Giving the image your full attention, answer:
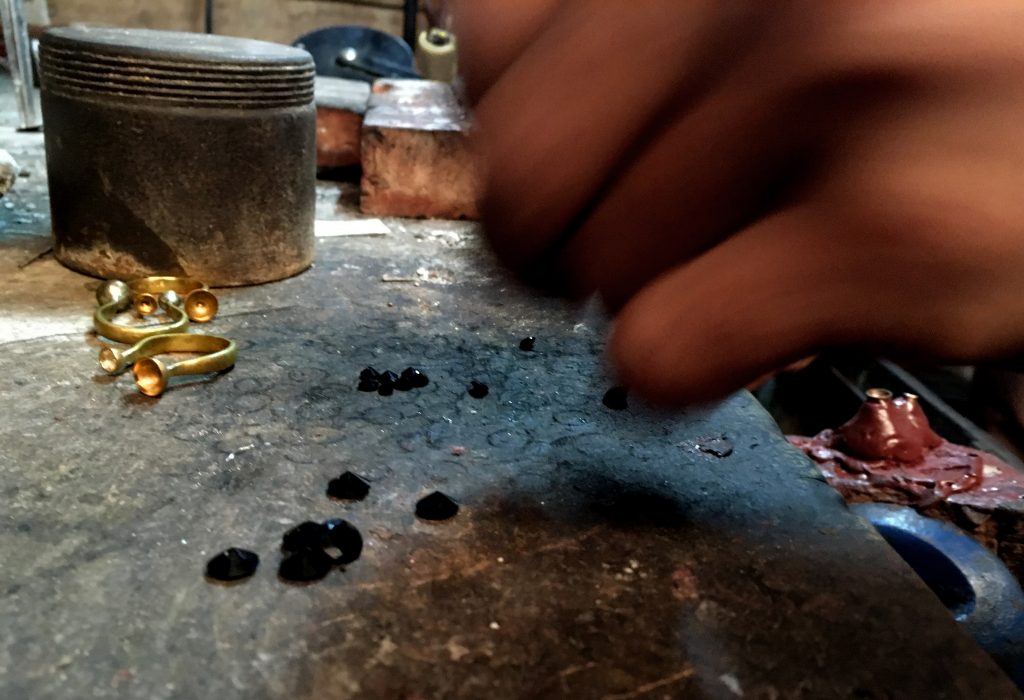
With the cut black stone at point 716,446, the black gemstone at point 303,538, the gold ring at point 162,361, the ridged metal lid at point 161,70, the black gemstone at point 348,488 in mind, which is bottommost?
the gold ring at point 162,361

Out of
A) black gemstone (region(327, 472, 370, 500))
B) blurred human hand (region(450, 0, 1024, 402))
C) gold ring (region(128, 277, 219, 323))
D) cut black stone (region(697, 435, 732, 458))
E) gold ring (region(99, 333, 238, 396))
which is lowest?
gold ring (region(128, 277, 219, 323))

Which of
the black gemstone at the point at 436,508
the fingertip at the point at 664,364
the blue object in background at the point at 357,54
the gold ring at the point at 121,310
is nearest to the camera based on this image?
the fingertip at the point at 664,364

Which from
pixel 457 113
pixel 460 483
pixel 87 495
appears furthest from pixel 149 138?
pixel 457 113

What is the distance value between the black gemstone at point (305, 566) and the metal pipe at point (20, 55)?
2.56m

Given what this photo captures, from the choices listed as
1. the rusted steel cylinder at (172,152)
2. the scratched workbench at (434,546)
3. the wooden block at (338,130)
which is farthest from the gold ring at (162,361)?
the wooden block at (338,130)

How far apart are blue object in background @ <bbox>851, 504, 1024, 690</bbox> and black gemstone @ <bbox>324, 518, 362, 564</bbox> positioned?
764 mm

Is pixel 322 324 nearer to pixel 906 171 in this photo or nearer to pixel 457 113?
pixel 906 171

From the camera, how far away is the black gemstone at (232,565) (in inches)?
31.1

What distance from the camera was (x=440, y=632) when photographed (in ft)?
2.42

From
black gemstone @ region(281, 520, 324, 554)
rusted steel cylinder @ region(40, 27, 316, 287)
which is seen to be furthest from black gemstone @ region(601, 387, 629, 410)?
rusted steel cylinder @ region(40, 27, 316, 287)

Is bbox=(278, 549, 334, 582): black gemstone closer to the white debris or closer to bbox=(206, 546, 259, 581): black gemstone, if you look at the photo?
bbox=(206, 546, 259, 581): black gemstone

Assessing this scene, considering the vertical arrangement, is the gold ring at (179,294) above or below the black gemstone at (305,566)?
below

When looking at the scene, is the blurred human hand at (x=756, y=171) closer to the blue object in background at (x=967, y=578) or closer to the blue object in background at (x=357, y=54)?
the blue object in background at (x=967, y=578)

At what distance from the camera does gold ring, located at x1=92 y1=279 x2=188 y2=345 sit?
1.31 metres
